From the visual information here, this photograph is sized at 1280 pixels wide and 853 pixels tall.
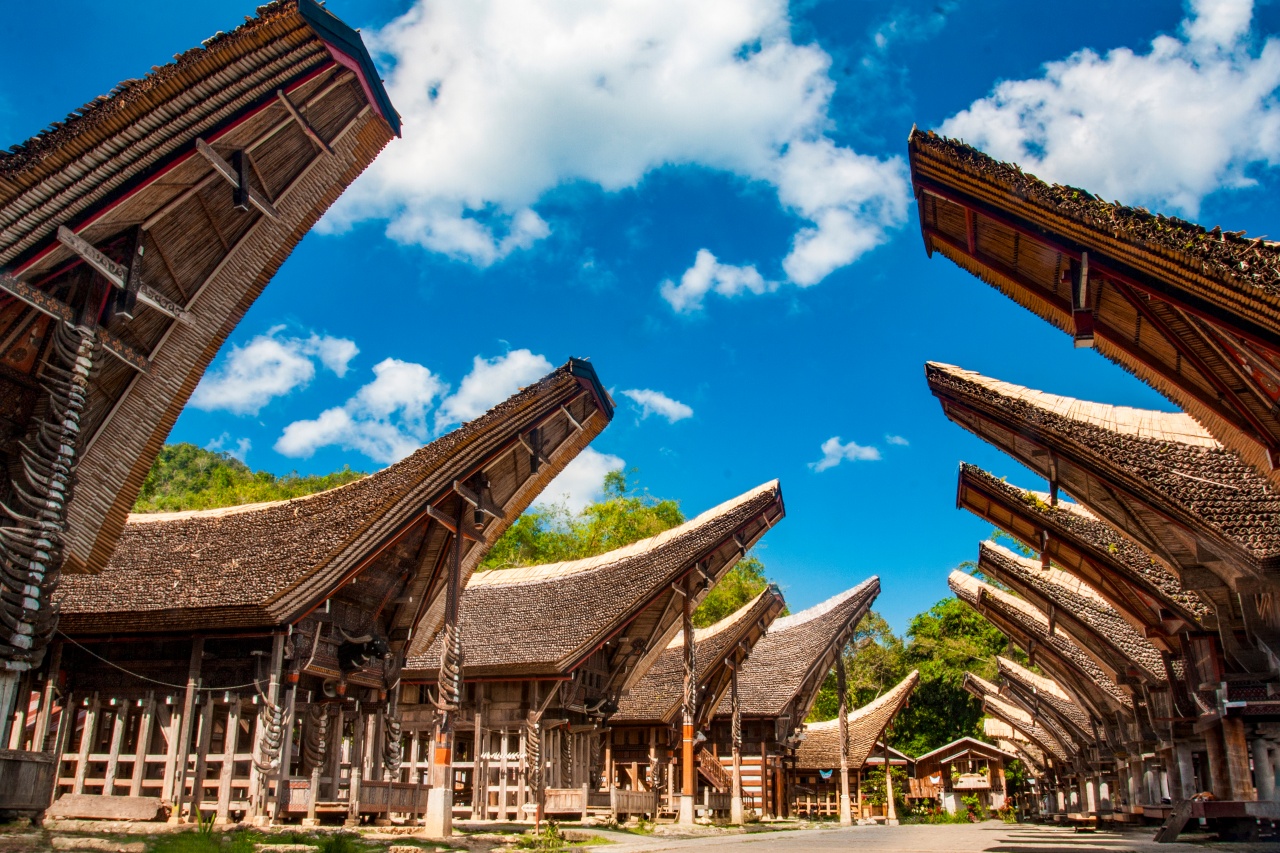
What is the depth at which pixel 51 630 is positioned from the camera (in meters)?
8.14

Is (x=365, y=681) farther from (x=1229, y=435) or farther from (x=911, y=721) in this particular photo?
(x=911, y=721)

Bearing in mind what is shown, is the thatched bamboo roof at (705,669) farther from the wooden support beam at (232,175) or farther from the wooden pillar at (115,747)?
the wooden support beam at (232,175)

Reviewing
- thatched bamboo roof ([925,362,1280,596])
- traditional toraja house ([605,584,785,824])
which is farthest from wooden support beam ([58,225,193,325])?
traditional toraja house ([605,584,785,824])

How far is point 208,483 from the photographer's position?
56.1m

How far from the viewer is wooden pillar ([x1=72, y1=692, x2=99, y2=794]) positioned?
559 inches

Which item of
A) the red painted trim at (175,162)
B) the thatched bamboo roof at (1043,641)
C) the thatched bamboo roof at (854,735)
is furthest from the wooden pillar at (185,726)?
the thatched bamboo roof at (854,735)

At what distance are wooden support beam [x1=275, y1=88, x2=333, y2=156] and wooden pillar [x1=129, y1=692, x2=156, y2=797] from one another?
9289 millimetres

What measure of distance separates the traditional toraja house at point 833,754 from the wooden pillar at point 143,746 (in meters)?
24.1

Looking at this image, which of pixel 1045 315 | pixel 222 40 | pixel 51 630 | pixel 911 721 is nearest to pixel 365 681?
pixel 51 630

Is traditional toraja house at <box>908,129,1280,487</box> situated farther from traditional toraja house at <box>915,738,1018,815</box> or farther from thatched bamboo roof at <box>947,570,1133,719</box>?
traditional toraja house at <box>915,738,1018,815</box>

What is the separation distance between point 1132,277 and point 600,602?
16.9 metres

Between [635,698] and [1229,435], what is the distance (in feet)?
65.4

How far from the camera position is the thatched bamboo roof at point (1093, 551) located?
13.9 m

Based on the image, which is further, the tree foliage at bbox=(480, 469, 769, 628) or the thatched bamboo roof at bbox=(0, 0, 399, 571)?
the tree foliage at bbox=(480, 469, 769, 628)
